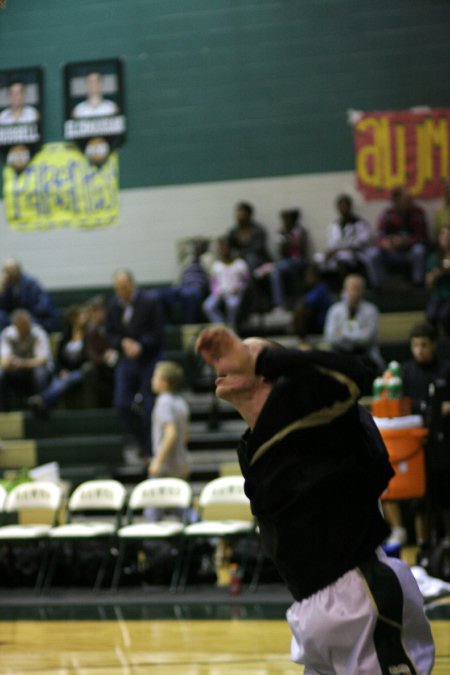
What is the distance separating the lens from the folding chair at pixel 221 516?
8.39m

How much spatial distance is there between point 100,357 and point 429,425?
5.06 metres

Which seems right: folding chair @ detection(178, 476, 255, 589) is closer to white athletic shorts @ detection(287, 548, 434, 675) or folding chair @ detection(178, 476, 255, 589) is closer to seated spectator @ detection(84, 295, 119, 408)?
seated spectator @ detection(84, 295, 119, 408)

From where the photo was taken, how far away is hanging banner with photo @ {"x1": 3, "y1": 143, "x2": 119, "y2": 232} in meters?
15.0

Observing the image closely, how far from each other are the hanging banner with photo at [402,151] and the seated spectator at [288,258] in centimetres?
92

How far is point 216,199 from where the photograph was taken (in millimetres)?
14633

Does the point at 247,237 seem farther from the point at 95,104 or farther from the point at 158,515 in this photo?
the point at 158,515

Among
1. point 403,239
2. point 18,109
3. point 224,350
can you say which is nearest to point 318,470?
point 224,350

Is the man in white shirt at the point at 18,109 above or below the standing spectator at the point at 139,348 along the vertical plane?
above

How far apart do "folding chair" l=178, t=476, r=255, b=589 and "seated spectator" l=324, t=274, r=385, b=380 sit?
277 cm

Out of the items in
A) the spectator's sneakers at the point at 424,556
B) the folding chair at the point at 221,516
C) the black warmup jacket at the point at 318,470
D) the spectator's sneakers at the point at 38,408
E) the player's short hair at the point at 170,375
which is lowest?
the spectator's sneakers at the point at 424,556

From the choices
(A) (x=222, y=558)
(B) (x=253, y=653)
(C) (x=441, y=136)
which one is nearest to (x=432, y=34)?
(C) (x=441, y=136)

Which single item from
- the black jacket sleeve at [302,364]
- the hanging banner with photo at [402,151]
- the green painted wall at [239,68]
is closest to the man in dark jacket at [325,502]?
the black jacket sleeve at [302,364]

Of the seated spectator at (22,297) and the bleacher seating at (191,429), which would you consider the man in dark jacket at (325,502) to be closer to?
the bleacher seating at (191,429)

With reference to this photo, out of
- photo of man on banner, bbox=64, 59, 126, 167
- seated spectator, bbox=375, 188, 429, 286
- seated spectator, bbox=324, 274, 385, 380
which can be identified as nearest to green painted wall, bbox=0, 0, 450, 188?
photo of man on banner, bbox=64, 59, 126, 167
